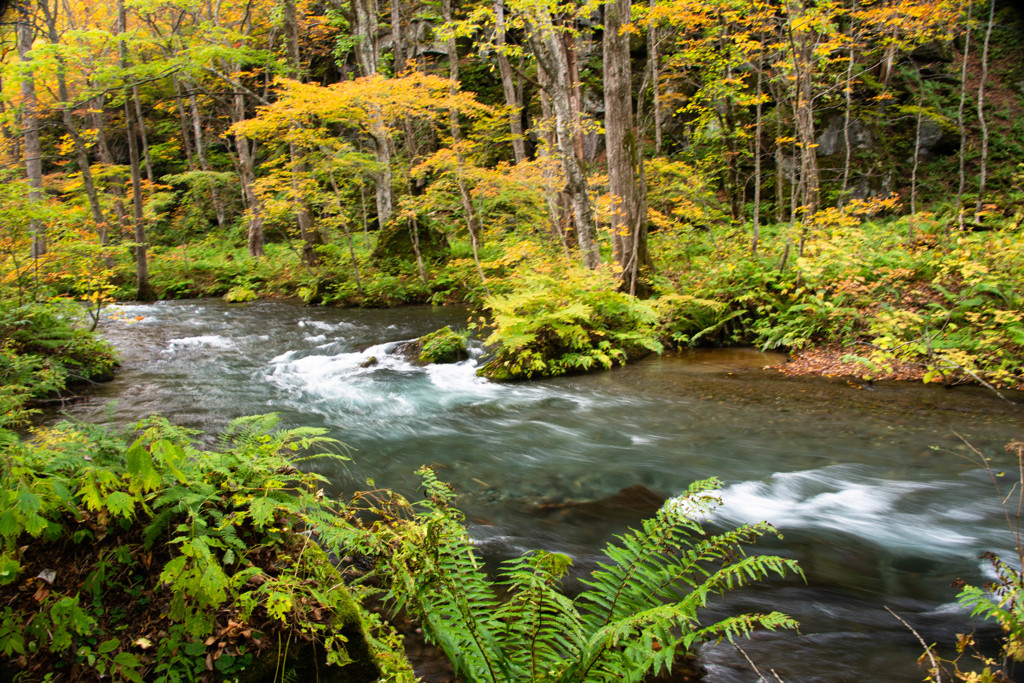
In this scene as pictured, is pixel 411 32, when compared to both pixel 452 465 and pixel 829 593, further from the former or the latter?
pixel 829 593

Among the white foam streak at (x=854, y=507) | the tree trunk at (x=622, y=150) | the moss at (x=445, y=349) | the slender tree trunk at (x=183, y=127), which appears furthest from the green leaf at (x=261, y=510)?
the slender tree trunk at (x=183, y=127)

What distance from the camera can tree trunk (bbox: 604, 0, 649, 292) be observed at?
32.7 ft

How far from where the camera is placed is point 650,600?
2.55 metres

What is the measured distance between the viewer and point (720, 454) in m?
5.55

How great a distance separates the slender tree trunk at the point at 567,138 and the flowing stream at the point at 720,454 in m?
3.13

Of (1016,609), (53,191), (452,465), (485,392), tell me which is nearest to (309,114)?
(485,392)

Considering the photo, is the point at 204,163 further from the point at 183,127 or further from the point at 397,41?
the point at 397,41

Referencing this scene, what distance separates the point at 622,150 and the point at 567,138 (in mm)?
1216

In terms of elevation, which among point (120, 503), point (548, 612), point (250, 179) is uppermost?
point (250, 179)

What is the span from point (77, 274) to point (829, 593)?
11.3 meters

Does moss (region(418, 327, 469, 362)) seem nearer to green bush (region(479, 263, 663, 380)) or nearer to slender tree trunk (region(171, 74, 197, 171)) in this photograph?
green bush (region(479, 263, 663, 380))

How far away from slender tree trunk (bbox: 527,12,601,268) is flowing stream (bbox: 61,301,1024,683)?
313 cm

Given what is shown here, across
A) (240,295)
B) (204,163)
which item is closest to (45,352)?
(240,295)

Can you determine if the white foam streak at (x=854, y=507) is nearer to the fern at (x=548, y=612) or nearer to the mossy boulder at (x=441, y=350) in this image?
the fern at (x=548, y=612)
